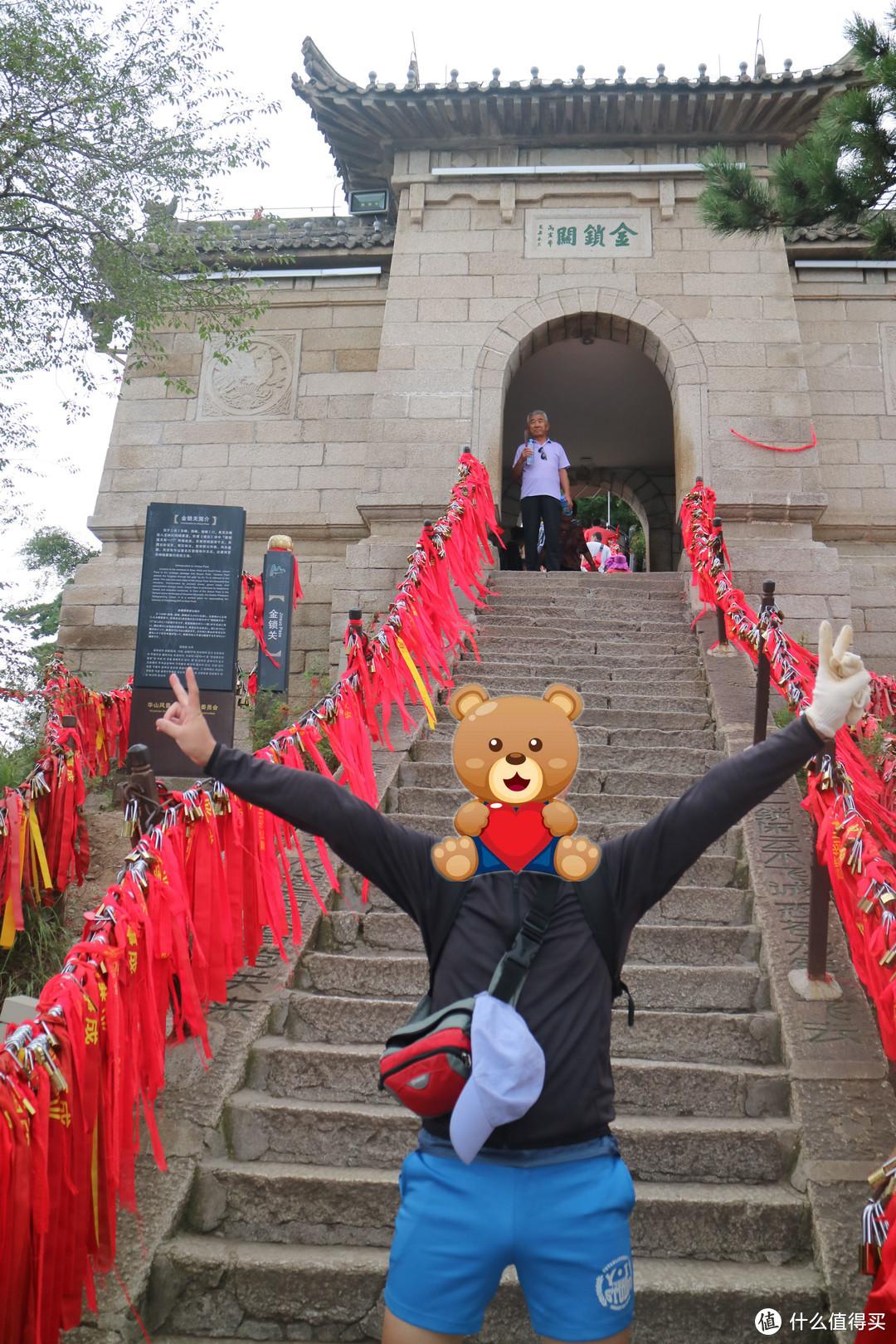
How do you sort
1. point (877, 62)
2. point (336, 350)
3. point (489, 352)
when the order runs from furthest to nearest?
point (336, 350) → point (489, 352) → point (877, 62)

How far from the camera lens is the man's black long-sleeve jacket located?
1915mm

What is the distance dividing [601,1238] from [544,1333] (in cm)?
19

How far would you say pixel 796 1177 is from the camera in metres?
3.04

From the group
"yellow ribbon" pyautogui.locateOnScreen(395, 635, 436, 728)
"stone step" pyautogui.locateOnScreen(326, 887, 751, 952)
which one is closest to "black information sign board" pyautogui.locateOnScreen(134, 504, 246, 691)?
"yellow ribbon" pyautogui.locateOnScreen(395, 635, 436, 728)

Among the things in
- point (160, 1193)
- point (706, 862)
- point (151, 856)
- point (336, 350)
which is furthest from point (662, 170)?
point (160, 1193)

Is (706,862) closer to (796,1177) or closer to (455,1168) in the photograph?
(796,1177)

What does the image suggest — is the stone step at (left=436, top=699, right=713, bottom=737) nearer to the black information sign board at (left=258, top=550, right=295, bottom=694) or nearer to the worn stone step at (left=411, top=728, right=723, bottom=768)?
the worn stone step at (left=411, top=728, right=723, bottom=768)

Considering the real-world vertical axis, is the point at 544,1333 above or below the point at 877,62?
below

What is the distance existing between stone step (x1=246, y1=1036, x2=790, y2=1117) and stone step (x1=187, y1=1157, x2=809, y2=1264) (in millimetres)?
287

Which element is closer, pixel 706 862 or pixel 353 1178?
pixel 353 1178

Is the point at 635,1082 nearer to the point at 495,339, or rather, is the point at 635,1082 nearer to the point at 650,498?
the point at 495,339

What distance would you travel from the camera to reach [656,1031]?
3.63 metres

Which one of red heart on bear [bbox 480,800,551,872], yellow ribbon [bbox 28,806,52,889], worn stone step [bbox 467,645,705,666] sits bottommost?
red heart on bear [bbox 480,800,551,872]

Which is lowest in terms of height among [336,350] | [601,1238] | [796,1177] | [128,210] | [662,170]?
[601,1238]
